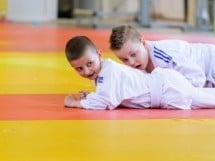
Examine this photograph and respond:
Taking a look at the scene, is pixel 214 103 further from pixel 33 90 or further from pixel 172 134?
pixel 33 90

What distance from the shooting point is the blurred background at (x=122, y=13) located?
11227 mm

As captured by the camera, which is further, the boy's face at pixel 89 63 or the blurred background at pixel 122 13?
the blurred background at pixel 122 13

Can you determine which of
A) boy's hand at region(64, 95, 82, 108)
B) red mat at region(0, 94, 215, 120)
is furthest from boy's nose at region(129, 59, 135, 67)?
boy's hand at region(64, 95, 82, 108)

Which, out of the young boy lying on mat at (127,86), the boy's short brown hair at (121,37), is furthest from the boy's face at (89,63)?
the boy's short brown hair at (121,37)

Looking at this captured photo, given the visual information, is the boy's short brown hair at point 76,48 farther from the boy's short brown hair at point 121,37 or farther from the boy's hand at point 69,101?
the boy's hand at point 69,101

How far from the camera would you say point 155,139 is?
2785 mm

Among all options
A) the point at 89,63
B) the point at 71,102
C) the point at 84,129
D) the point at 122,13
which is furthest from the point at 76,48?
the point at 122,13

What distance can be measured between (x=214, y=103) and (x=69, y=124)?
3.22 feet

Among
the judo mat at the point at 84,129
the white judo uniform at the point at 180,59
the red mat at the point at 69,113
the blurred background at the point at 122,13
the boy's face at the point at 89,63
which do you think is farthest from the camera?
the blurred background at the point at 122,13

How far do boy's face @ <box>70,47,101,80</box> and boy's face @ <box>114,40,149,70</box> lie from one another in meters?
0.16

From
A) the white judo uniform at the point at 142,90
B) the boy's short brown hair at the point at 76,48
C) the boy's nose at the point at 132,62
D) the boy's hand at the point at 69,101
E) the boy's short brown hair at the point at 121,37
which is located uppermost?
the boy's short brown hair at the point at 121,37

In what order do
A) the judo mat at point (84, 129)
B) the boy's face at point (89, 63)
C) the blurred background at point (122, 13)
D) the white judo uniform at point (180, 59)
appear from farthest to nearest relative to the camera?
1. the blurred background at point (122, 13)
2. the white judo uniform at point (180, 59)
3. the boy's face at point (89, 63)
4. the judo mat at point (84, 129)

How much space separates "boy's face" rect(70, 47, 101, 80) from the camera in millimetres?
3418

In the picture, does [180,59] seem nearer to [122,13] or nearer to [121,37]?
[121,37]
